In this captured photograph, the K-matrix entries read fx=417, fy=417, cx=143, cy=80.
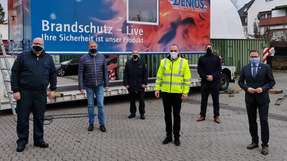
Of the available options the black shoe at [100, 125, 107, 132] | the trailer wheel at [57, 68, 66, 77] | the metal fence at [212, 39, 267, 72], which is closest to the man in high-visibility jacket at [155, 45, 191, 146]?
the black shoe at [100, 125, 107, 132]

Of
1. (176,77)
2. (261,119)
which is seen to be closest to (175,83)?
(176,77)

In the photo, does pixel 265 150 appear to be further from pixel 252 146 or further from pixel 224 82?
pixel 224 82

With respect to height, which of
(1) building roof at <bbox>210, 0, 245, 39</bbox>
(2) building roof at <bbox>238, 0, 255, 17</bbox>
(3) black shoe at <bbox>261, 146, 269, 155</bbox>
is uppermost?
(2) building roof at <bbox>238, 0, 255, 17</bbox>

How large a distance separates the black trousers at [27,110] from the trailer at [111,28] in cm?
363

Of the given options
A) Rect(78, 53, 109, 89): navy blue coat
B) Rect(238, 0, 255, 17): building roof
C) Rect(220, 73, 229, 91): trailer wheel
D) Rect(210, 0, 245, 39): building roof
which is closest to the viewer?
Rect(78, 53, 109, 89): navy blue coat

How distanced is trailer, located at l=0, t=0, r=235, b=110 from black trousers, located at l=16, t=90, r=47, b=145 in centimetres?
363

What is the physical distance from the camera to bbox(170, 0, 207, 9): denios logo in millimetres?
13750

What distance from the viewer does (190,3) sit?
14.3 m

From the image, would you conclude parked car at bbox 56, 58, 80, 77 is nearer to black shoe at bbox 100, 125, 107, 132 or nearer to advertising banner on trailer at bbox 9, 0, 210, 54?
advertising banner on trailer at bbox 9, 0, 210, 54

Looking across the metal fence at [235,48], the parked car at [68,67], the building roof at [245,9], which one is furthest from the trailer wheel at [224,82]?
the building roof at [245,9]

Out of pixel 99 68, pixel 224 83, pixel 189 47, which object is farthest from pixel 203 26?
pixel 99 68

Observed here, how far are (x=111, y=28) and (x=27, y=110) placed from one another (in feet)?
18.0

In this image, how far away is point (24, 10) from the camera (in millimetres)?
10469

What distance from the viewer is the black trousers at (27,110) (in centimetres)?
684
